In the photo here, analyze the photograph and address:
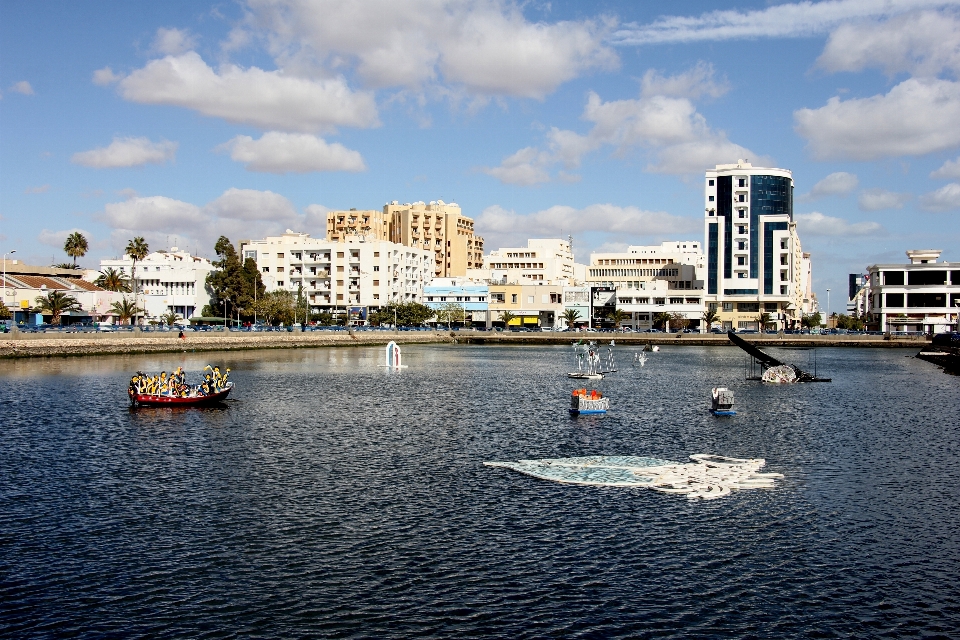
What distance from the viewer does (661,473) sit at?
116 ft

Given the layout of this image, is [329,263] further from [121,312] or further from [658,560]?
[658,560]

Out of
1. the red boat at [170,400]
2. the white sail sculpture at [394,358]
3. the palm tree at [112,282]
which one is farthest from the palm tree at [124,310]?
the red boat at [170,400]

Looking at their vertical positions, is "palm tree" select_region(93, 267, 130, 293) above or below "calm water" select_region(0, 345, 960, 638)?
above

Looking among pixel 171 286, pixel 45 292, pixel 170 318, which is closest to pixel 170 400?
pixel 45 292

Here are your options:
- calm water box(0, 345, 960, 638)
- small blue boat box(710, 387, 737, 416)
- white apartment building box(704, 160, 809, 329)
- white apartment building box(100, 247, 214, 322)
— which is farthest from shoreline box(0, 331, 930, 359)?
small blue boat box(710, 387, 737, 416)

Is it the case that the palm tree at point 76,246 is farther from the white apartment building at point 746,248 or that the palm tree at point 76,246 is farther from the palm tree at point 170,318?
the white apartment building at point 746,248

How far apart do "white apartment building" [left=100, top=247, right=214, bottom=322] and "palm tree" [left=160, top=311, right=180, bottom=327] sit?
2.66 metres

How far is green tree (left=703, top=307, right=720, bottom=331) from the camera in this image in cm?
19009

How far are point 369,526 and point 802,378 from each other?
69861 mm

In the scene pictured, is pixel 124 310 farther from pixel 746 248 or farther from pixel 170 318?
pixel 746 248

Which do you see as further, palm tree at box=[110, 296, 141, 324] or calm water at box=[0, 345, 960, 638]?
palm tree at box=[110, 296, 141, 324]

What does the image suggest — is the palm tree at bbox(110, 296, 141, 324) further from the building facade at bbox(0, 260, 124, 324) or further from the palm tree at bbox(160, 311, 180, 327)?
the palm tree at bbox(160, 311, 180, 327)

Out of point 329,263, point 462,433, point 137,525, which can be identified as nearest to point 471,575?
point 137,525

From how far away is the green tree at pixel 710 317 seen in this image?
190087 mm
